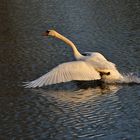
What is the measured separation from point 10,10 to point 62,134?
12662mm

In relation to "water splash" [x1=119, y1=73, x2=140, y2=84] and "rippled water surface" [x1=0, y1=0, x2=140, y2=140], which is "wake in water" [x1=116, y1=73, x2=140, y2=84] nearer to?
"water splash" [x1=119, y1=73, x2=140, y2=84]

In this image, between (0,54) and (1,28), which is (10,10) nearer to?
(1,28)

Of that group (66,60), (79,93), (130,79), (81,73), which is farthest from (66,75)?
(66,60)

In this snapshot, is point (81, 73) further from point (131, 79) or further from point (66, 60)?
point (66, 60)

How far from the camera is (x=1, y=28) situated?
19.1 metres

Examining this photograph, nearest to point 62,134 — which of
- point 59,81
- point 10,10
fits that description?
point 59,81

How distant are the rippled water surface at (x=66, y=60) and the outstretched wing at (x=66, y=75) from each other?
0.18 meters

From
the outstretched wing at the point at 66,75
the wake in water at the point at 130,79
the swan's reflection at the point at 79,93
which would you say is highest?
the outstretched wing at the point at 66,75

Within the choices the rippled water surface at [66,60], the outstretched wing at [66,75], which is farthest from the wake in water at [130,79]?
the outstretched wing at [66,75]

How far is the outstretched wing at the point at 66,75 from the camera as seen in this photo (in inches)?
477

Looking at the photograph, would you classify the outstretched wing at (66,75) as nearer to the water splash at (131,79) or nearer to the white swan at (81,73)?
the white swan at (81,73)

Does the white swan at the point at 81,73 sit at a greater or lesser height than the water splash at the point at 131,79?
greater

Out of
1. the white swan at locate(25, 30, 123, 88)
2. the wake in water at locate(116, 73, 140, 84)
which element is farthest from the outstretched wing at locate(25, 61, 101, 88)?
the wake in water at locate(116, 73, 140, 84)

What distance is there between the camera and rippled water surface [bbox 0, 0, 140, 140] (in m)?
9.90
